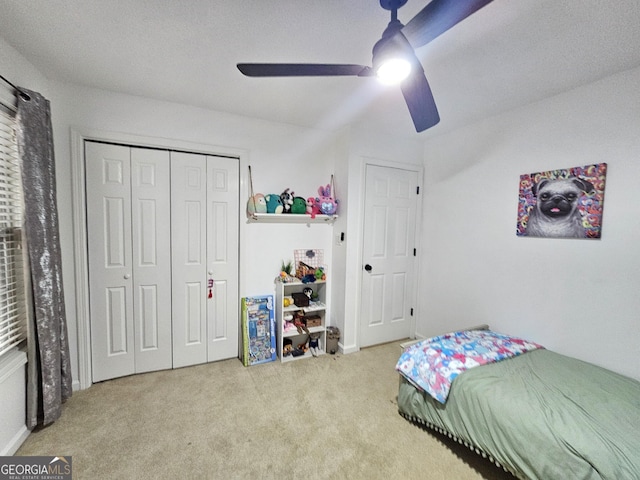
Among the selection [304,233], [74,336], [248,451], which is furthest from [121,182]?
[248,451]

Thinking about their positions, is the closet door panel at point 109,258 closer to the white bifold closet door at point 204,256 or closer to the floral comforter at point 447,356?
the white bifold closet door at point 204,256

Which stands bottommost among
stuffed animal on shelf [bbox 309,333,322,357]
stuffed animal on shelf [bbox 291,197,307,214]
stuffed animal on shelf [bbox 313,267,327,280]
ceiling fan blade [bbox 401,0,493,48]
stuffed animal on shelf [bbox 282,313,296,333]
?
stuffed animal on shelf [bbox 309,333,322,357]

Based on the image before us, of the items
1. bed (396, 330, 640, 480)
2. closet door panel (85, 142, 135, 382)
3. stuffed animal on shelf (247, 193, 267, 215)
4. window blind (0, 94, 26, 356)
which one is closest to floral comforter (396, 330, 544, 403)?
bed (396, 330, 640, 480)

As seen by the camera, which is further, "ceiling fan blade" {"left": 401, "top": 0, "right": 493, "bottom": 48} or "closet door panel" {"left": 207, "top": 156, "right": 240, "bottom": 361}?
"closet door panel" {"left": 207, "top": 156, "right": 240, "bottom": 361}

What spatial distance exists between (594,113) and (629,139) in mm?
284

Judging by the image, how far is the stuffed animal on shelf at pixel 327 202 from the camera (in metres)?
2.72

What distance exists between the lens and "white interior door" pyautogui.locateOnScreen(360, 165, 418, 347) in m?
2.85

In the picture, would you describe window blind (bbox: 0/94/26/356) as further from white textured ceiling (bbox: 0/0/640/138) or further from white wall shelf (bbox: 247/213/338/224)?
white wall shelf (bbox: 247/213/338/224)

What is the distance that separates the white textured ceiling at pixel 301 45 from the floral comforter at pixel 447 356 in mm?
1913

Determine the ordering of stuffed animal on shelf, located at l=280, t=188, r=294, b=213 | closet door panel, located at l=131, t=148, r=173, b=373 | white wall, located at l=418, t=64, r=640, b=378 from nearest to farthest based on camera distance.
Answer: white wall, located at l=418, t=64, r=640, b=378 → closet door panel, located at l=131, t=148, r=173, b=373 → stuffed animal on shelf, located at l=280, t=188, r=294, b=213

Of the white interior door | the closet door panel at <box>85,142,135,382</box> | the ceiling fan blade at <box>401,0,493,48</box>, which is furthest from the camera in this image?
the white interior door

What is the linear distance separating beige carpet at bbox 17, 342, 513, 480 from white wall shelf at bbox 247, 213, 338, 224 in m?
1.46

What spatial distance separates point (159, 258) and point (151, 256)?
0.21ft

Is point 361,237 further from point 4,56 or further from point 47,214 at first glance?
point 4,56
